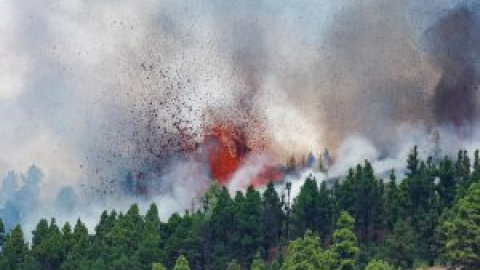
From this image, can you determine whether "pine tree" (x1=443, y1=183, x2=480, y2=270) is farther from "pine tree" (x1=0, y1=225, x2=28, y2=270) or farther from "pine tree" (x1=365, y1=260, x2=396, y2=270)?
"pine tree" (x1=0, y1=225, x2=28, y2=270)

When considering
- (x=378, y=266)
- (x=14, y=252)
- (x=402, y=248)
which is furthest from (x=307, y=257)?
(x=14, y=252)

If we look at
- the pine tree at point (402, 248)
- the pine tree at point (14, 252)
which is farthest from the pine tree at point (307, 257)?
the pine tree at point (14, 252)

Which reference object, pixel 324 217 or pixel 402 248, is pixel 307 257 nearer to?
pixel 402 248

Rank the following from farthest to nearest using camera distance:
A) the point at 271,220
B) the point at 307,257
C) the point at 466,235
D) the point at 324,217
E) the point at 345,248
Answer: the point at 271,220 → the point at 324,217 → the point at 345,248 → the point at 307,257 → the point at 466,235

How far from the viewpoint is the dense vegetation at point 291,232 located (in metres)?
144

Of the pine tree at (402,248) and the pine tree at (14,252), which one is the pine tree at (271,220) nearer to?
the pine tree at (402,248)

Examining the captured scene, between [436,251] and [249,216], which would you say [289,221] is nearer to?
[249,216]

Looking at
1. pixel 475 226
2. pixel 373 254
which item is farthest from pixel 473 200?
pixel 373 254

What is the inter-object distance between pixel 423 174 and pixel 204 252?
2980 cm

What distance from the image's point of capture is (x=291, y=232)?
162 m

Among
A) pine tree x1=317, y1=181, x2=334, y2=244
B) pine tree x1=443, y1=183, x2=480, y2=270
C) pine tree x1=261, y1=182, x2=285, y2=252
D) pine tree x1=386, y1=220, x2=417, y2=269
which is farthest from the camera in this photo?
pine tree x1=261, y1=182, x2=285, y2=252

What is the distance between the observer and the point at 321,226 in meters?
160

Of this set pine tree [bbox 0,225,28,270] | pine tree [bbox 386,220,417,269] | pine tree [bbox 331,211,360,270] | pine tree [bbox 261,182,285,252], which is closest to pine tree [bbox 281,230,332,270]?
pine tree [bbox 331,211,360,270]

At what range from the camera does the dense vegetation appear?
144 metres
